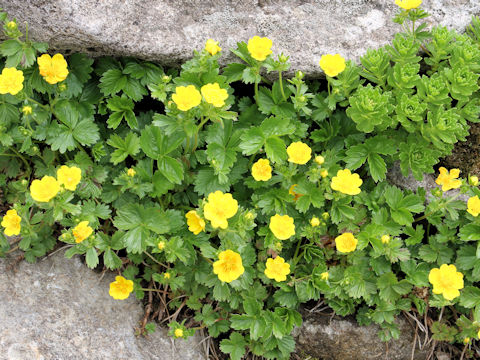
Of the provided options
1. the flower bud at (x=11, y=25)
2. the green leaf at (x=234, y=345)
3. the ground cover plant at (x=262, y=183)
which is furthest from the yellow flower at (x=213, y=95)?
the green leaf at (x=234, y=345)

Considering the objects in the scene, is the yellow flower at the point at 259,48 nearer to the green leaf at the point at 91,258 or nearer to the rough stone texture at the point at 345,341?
the green leaf at the point at 91,258

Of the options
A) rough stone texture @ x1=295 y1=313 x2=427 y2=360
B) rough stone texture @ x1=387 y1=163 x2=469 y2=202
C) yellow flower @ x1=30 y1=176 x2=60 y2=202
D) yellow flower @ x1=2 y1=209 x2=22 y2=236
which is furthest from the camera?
rough stone texture @ x1=387 y1=163 x2=469 y2=202

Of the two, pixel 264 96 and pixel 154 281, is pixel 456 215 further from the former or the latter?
pixel 154 281

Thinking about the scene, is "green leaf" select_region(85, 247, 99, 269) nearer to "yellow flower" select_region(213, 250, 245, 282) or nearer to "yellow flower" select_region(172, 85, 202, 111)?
"yellow flower" select_region(213, 250, 245, 282)

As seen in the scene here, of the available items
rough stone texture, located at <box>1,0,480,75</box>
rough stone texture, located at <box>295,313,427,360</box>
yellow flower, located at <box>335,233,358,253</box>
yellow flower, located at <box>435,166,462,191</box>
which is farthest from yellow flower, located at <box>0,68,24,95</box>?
yellow flower, located at <box>435,166,462,191</box>

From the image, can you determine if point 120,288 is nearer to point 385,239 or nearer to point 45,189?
point 45,189
